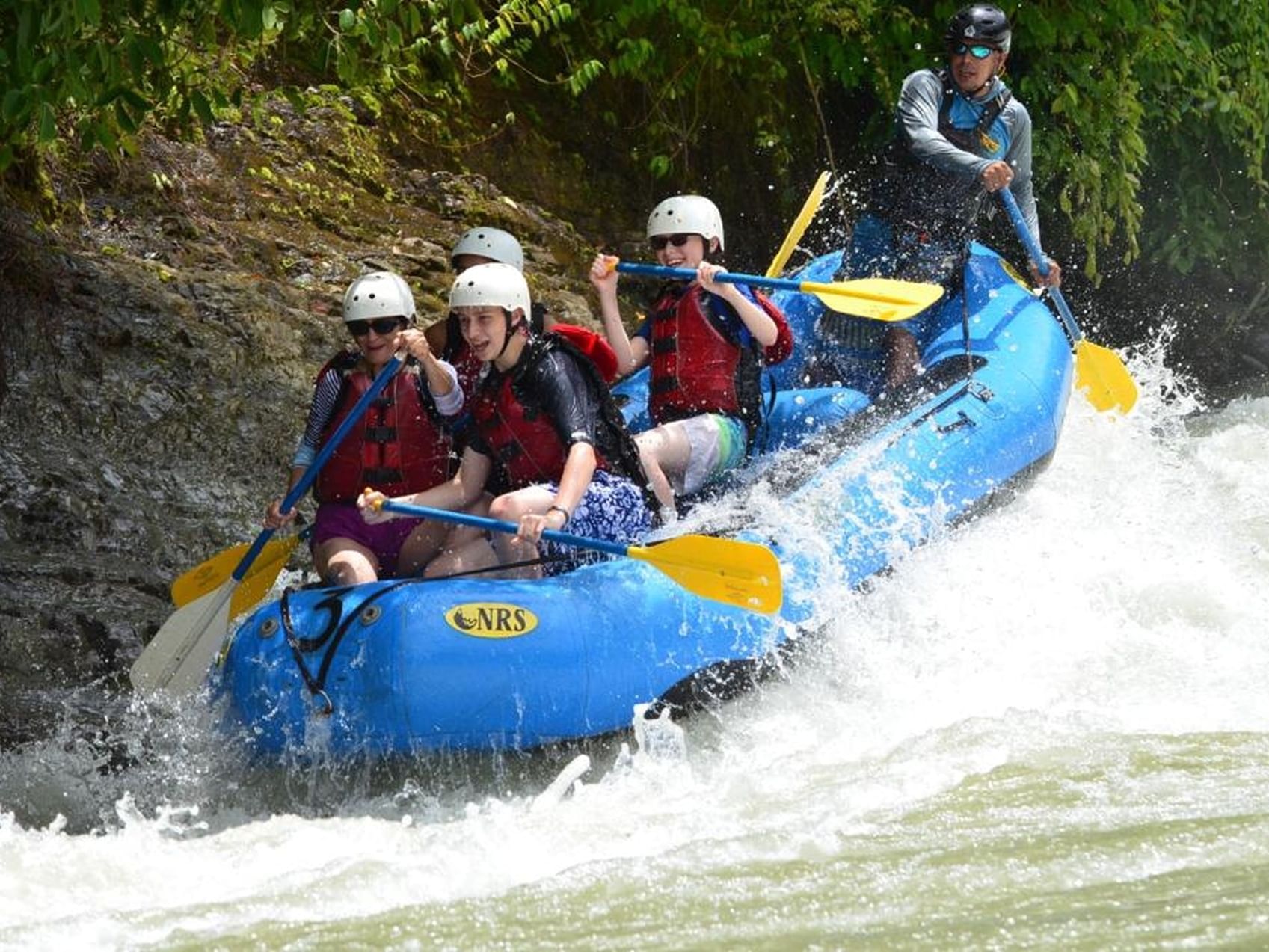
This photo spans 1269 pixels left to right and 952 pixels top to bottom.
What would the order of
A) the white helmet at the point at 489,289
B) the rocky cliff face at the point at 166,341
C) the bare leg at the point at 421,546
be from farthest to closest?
the rocky cliff face at the point at 166,341 → the bare leg at the point at 421,546 → the white helmet at the point at 489,289

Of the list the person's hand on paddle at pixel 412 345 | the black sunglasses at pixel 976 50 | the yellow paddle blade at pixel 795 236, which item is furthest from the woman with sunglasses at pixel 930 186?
the person's hand on paddle at pixel 412 345

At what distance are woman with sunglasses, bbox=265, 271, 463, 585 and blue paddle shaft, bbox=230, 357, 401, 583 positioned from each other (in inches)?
2.0

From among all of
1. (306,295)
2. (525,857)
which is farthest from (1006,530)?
(306,295)

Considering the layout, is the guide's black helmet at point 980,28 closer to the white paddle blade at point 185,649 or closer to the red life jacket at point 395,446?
the red life jacket at point 395,446

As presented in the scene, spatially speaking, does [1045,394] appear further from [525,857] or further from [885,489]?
[525,857]

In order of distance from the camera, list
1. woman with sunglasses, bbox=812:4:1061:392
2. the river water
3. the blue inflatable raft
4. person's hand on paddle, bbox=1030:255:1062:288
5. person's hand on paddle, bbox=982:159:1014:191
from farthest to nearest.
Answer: person's hand on paddle, bbox=1030:255:1062:288 → woman with sunglasses, bbox=812:4:1061:392 → person's hand on paddle, bbox=982:159:1014:191 → the blue inflatable raft → the river water

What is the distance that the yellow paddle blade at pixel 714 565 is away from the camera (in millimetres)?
4973

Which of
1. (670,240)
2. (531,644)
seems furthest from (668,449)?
(531,644)

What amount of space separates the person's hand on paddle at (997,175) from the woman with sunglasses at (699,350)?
110cm

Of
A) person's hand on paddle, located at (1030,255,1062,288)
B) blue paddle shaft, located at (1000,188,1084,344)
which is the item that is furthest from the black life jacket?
person's hand on paddle, located at (1030,255,1062,288)

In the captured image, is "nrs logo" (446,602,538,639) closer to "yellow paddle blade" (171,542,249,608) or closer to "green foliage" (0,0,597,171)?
"yellow paddle blade" (171,542,249,608)

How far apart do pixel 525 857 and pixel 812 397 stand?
2.48m

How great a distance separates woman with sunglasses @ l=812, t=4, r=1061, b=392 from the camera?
21.9ft

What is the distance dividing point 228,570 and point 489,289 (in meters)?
1.22
